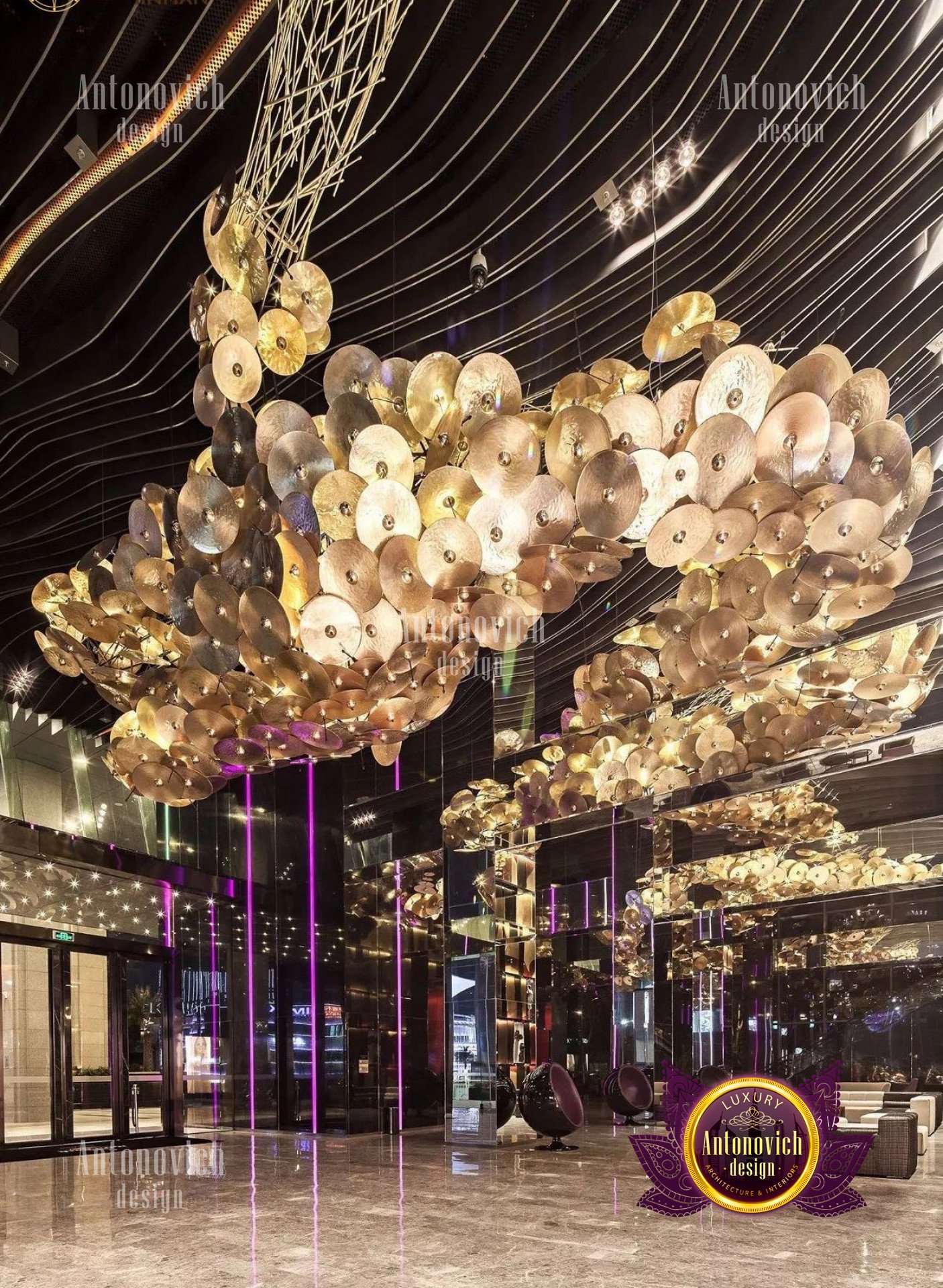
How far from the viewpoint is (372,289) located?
6590mm

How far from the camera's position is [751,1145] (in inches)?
228

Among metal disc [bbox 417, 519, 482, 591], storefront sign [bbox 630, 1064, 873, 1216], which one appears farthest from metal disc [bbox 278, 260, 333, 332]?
storefront sign [bbox 630, 1064, 873, 1216]

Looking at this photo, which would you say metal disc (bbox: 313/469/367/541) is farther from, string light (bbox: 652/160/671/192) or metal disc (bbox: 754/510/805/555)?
string light (bbox: 652/160/671/192)

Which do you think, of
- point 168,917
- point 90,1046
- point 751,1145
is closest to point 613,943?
point 168,917

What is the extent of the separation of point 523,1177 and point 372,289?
6616mm

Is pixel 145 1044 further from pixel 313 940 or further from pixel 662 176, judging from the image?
pixel 662 176

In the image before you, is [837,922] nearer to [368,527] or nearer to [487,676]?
[487,676]

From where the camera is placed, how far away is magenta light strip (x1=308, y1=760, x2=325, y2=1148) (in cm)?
1320

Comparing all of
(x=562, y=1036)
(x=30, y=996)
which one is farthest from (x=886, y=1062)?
(x=30, y=996)

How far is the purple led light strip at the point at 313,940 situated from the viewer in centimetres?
1320

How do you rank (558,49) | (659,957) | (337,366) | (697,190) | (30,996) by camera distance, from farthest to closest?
1. (659,957)
2. (30,996)
3. (697,190)
4. (558,49)
5. (337,366)

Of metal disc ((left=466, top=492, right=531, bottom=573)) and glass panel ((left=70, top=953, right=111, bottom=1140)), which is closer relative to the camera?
metal disc ((left=466, top=492, right=531, bottom=573))

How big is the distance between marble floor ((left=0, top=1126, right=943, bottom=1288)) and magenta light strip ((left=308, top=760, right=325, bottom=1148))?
3.52m

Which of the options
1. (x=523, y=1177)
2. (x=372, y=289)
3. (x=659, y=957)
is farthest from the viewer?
(x=659, y=957)
